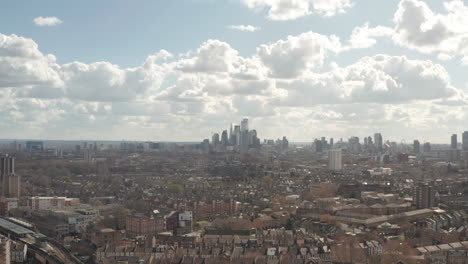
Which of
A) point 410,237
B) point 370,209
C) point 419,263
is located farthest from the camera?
point 370,209

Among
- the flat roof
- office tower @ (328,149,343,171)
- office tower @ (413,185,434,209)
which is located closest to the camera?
the flat roof

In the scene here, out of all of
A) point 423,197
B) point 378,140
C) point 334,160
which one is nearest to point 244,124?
point 378,140

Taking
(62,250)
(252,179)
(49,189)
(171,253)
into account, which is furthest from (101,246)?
(252,179)

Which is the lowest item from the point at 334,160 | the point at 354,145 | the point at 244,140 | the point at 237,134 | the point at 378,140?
the point at 334,160

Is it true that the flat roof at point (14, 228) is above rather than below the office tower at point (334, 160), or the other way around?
below

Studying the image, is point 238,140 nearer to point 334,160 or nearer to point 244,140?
point 244,140

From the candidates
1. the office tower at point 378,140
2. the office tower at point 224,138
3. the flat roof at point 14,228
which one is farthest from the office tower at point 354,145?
the flat roof at point 14,228

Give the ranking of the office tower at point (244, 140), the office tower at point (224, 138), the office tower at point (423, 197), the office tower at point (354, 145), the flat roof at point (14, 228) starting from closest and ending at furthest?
the flat roof at point (14, 228), the office tower at point (423, 197), the office tower at point (244, 140), the office tower at point (224, 138), the office tower at point (354, 145)

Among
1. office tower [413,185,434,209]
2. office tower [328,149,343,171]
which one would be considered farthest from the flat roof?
office tower [328,149,343,171]

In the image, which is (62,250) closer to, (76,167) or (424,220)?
(424,220)

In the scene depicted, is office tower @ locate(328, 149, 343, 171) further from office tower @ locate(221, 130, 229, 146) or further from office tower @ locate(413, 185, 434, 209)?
office tower @ locate(221, 130, 229, 146)

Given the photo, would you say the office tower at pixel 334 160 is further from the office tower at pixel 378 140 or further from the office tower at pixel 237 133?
the office tower at pixel 237 133
